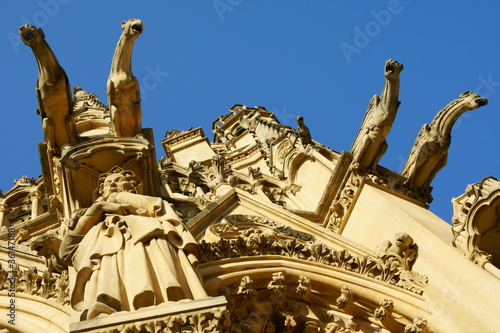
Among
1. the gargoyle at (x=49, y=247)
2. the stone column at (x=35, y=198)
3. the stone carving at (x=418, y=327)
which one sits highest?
the stone column at (x=35, y=198)

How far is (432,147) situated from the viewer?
42.0 feet

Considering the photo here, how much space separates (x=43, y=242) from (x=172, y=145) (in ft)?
57.4

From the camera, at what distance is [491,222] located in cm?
991

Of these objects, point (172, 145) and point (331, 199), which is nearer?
point (331, 199)

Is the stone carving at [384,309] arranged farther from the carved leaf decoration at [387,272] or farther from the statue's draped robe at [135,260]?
the statue's draped robe at [135,260]

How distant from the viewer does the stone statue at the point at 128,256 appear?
22.3ft

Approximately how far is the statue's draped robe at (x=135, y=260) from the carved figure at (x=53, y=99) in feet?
12.1

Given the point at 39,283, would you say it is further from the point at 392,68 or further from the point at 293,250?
the point at 392,68

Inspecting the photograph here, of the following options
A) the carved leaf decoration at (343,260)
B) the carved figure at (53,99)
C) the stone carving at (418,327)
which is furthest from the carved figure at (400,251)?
the carved figure at (53,99)

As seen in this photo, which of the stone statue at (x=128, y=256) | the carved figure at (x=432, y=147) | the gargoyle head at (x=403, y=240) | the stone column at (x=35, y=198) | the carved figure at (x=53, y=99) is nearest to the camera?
the stone statue at (x=128, y=256)

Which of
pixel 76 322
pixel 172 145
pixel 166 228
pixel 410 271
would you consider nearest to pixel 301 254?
→ pixel 410 271

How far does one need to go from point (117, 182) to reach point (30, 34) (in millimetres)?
3012

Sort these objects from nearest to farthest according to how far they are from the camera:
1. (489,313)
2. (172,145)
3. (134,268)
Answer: (134,268), (489,313), (172,145)

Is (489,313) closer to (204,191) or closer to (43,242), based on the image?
(43,242)
